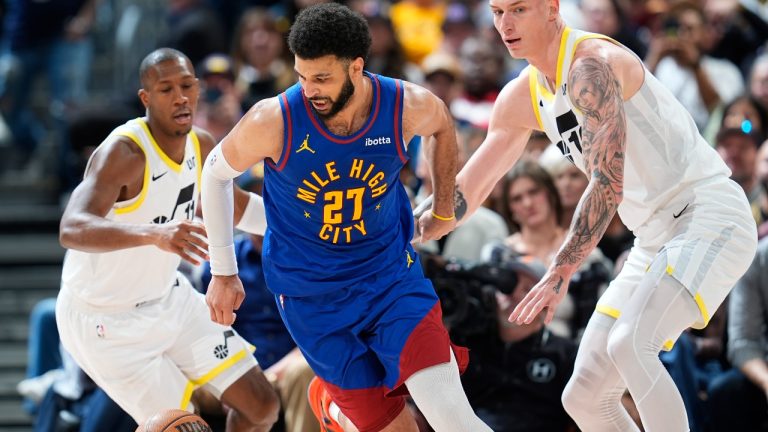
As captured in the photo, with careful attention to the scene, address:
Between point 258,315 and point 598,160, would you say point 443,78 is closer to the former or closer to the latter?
point 258,315

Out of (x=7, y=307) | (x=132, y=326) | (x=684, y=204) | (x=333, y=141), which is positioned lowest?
(x=7, y=307)

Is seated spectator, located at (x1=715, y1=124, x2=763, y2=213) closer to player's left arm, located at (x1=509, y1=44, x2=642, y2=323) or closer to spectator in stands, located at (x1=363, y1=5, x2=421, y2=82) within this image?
spectator in stands, located at (x1=363, y1=5, x2=421, y2=82)

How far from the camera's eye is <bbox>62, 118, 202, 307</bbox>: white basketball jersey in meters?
5.50

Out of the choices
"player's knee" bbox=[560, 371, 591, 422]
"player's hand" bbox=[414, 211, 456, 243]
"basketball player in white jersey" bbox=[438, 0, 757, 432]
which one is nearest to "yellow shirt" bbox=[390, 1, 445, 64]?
"player's hand" bbox=[414, 211, 456, 243]

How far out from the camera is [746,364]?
6664 millimetres

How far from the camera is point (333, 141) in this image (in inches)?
183

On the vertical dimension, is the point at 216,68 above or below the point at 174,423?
below

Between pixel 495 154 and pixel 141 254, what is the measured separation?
5.94 feet

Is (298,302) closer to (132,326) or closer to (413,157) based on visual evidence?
(132,326)

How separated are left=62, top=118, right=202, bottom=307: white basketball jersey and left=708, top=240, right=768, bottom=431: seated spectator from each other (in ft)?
11.0

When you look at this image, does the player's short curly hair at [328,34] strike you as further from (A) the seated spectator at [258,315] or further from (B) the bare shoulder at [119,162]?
(A) the seated spectator at [258,315]

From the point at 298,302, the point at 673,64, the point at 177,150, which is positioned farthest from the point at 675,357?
the point at 673,64

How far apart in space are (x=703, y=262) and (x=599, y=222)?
0.48 metres

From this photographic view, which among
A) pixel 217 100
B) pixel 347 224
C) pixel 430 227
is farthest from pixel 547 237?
pixel 217 100
